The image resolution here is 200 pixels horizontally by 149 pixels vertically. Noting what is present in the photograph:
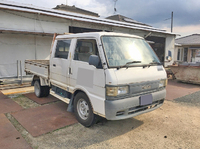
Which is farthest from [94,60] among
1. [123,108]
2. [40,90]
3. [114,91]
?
[40,90]

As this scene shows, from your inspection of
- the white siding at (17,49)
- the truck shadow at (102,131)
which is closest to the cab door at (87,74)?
the truck shadow at (102,131)

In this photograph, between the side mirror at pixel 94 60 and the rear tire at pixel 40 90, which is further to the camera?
the rear tire at pixel 40 90

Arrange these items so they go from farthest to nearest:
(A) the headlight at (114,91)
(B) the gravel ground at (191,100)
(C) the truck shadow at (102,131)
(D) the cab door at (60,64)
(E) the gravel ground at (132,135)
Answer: (B) the gravel ground at (191,100), (D) the cab door at (60,64), (C) the truck shadow at (102,131), (E) the gravel ground at (132,135), (A) the headlight at (114,91)

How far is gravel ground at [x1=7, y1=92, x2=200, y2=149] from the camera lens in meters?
3.28

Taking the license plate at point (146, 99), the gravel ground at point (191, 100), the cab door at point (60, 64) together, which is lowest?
the gravel ground at point (191, 100)

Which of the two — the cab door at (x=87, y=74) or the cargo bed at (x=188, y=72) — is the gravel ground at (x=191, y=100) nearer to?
the cargo bed at (x=188, y=72)

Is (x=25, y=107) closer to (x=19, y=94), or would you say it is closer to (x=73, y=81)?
(x=19, y=94)

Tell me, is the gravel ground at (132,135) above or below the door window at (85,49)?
below

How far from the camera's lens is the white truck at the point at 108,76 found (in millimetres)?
3262

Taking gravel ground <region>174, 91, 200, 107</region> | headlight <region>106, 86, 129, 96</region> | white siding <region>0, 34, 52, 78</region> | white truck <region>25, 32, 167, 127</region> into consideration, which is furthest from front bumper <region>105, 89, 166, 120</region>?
white siding <region>0, 34, 52, 78</region>

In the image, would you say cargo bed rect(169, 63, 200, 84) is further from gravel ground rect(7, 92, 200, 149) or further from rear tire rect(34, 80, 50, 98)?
rear tire rect(34, 80, 50, 98)

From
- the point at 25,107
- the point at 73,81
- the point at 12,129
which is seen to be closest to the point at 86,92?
the point at 73,81

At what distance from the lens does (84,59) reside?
3891 mm

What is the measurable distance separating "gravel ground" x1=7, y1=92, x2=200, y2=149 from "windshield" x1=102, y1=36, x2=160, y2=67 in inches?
60.1
